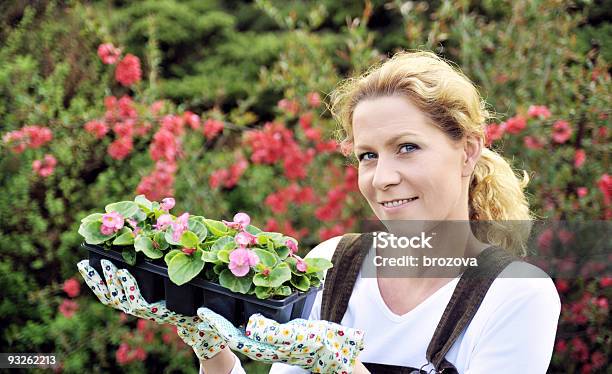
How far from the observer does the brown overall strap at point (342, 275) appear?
1642 millimetres

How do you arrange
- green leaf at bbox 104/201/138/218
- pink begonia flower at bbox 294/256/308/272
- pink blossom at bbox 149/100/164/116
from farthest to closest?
pink blossom at bbox 149/100/164/116 → green leaf at bbox 104/201/138/218 → pink begonia flower at bbox 294/256/308/272

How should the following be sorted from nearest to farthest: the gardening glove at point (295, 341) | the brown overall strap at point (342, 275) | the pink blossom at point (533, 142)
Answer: the gardening glove at point (295, 341) < the brown overall strap at point (342, 275) < the pink blossom at point (533, 142)

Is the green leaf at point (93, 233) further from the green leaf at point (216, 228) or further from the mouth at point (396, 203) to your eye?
the mouth at point (396, 203)

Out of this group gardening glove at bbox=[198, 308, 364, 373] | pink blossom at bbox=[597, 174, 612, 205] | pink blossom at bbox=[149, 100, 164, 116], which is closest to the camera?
gardening glove at bbox=[198, 308, 364, 373]

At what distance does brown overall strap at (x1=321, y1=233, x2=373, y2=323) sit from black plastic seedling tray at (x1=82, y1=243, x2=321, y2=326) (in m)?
0.17

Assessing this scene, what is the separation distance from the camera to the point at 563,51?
3.38 meters

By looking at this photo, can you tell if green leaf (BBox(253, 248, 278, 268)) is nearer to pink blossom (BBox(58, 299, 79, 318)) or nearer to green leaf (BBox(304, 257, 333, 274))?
green leaf (BBox(304, 257, 333, 274))

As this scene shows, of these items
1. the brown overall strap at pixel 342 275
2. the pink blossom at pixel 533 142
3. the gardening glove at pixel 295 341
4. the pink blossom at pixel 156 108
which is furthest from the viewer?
the pink blossom at pixel 156 108

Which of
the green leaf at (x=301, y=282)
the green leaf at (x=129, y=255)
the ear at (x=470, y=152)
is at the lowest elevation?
the green leaf at (x=129, y=255)

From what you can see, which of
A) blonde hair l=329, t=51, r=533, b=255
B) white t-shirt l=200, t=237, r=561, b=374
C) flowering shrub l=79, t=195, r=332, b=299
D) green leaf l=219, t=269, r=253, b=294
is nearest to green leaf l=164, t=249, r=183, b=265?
flowering shrub l=79, t=195, r=332, b=299

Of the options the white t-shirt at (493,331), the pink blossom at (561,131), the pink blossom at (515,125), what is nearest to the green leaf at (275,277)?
the white t-shirt at (493,331)

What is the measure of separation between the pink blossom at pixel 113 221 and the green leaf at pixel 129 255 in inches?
1.9

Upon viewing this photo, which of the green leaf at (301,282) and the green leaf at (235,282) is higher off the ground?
the green leaf at (301,282)

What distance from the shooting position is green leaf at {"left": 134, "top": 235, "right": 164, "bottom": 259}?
4.71ft
